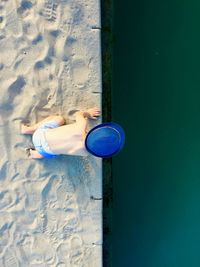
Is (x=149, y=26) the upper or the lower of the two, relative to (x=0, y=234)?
upper

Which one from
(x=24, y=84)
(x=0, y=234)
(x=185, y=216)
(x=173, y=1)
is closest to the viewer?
(x=24, y=84)

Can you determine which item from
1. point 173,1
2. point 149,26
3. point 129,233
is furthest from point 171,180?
point 173,1

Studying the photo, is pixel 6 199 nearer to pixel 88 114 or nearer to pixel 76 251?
pixel 76 251

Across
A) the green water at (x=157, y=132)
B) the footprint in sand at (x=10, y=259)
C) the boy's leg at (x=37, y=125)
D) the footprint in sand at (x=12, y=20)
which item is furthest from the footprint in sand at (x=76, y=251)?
the footprint in sand at (x=12, y=20)

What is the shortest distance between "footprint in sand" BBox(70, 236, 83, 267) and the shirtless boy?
1.57 feet

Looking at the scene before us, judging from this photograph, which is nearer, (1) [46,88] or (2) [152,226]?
(1) [46,88]

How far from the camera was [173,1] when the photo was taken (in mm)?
1884

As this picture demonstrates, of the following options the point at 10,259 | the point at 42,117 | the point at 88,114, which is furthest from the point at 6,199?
the point at 88,114

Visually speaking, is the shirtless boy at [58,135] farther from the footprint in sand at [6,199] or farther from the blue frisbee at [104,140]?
the footprint in sand at [6,199]

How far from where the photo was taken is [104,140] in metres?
1.22

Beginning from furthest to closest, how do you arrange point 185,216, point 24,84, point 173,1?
point 185,216, point 173,1, point 24,84

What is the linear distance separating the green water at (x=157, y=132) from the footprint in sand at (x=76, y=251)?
0.43 m

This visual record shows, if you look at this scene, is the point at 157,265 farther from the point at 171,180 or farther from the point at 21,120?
the point at 21,120

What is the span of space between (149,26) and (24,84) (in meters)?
0.86
